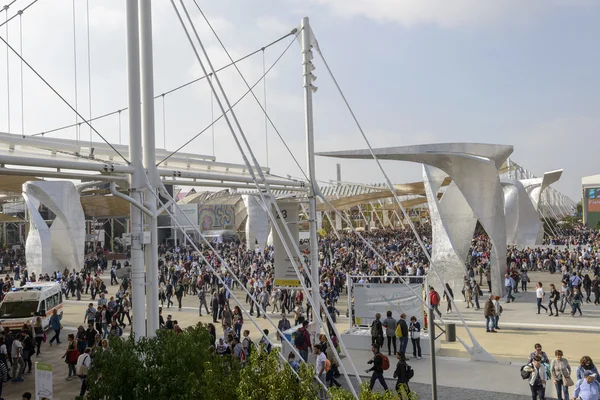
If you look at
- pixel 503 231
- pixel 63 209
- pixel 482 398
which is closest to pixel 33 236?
pixel 63 209

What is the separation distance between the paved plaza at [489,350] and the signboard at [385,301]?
893mm

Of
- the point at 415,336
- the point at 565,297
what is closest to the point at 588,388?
the point at 415,336

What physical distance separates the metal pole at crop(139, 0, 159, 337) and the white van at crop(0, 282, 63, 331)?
758 centimetres

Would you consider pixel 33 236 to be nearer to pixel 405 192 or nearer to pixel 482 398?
pixel 482 398

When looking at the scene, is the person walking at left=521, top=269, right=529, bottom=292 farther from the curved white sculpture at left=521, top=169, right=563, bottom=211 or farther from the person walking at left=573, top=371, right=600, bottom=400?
the curved white sculpture at left=521, top=169, right=563, bottom=211

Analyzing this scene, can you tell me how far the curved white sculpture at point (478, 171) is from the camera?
18328mm

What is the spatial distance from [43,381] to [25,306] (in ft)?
25.9

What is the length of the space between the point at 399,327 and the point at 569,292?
→ 833 cm

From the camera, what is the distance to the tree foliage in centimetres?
525

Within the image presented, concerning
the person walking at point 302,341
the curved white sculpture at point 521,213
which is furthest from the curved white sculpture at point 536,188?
the person walking at point 302,341

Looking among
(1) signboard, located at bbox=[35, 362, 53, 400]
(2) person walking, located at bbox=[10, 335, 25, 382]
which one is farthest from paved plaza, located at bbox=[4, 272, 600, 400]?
(1) signboard, located at bbox=[35, 362, 53, 400]

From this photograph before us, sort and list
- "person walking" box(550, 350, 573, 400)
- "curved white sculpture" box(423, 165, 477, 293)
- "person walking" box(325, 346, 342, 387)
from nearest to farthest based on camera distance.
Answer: "person walking" box(550, 350, 573, 400) → "person walking" box(325, 346, 342, 387) → "curved white sculpture" box(423, 165, 477, 293)

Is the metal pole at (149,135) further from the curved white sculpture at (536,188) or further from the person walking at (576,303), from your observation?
the curved white sculpture at (536,188)

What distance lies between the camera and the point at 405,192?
47562 millimetres
